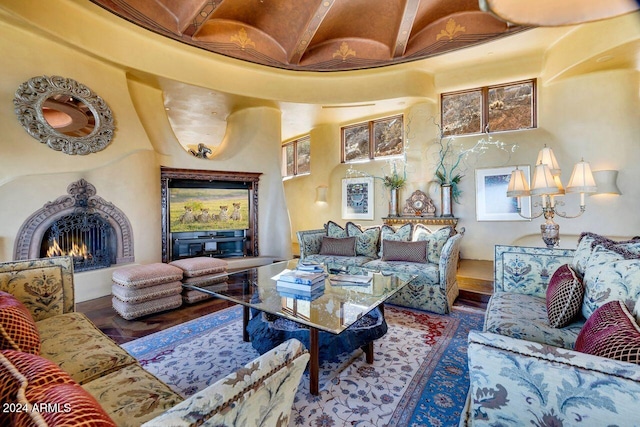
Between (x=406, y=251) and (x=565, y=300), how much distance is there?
2.05 meters

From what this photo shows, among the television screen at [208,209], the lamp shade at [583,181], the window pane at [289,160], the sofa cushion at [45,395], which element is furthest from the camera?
→ the window pane at [289,160]

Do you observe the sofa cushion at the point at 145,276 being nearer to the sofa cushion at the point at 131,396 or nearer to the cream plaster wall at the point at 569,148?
the sofa cushion at the point at 131,396

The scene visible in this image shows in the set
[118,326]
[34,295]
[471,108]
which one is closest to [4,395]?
[34,295]

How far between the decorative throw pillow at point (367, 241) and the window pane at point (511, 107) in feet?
10.7

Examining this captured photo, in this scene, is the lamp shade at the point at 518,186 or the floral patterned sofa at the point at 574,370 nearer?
the floral patterned sofa at the point at 574,370

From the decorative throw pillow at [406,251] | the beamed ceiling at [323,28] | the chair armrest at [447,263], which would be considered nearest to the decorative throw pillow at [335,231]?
the decorative throw pillow at [406,251]

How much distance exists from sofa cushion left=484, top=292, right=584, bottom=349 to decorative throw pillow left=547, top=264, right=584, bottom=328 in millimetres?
56

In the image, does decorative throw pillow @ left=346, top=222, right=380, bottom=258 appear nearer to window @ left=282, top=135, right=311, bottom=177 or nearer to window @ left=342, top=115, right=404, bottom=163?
window @ left=342, top=115, right=404, bottom=163

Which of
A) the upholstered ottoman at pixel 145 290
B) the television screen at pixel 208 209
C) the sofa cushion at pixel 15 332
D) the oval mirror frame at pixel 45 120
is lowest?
the upholstered ottoman at pixel 145 290

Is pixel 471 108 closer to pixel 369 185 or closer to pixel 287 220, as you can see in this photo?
pixel 369 185

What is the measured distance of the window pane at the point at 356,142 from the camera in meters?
6.76

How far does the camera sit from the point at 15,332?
1.12 metres

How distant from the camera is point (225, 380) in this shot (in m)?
0.61

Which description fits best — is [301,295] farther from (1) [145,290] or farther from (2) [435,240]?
(2) [435,240]
